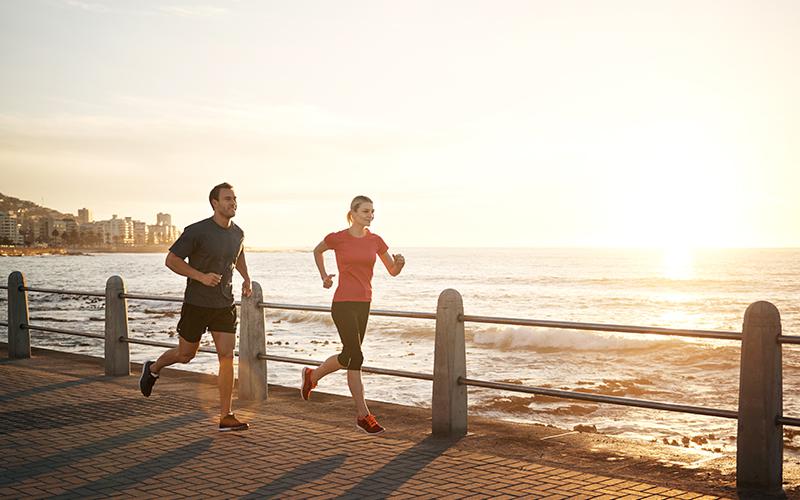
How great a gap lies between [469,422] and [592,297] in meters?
54.6

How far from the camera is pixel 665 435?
12.2 meters

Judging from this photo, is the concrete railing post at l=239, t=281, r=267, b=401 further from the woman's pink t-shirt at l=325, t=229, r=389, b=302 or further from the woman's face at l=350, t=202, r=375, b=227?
the woman's face at l=350, t=202, r=375, b=227

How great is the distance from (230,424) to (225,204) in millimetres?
1976

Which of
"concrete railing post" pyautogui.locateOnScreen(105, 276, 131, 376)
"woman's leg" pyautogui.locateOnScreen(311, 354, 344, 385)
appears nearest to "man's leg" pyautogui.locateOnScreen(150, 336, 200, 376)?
"woman's leg" pyautogui.locateOnScreen(311, 354, 344, 385)

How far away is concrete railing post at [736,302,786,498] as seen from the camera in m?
5.60

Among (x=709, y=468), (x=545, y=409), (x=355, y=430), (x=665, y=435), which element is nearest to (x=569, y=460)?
(x=709, y=468)

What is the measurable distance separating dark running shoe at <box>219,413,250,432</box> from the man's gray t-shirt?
1.02 m

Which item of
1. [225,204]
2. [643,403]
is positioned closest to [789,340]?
[643,403]

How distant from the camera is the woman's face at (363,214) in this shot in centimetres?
730

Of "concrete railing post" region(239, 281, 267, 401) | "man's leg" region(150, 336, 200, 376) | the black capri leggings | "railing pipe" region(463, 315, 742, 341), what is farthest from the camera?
"concrete railing post" region(239, 281, 267, 401)

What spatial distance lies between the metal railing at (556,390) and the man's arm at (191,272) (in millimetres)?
1321

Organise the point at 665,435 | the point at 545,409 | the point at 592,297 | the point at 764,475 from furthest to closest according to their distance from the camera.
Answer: the point at 592,297 < the point at 545,409 < the point at 665,435 < the point at 764,475

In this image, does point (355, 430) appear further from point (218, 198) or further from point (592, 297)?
point (592, 297)

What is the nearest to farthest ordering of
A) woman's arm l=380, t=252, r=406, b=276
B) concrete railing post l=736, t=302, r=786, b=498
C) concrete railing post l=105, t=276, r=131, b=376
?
1. concrete railing post l=736, t=302, r=786, b=498
2. woman's arm l=380, t=252, r=406, b=276
3. concrete railing post l=105, t=276, r=131, b=376
